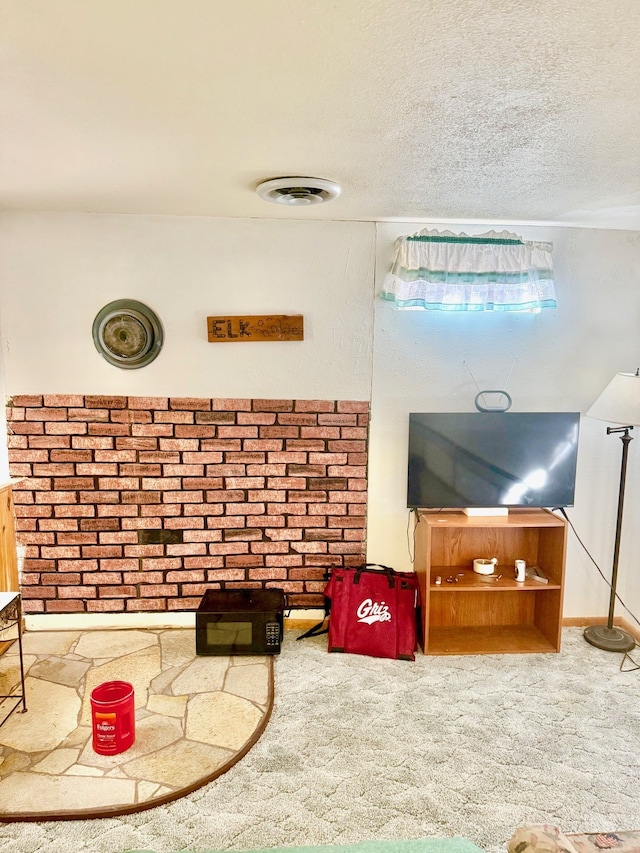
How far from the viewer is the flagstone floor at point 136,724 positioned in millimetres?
2148

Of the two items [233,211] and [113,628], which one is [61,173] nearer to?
[233,211]

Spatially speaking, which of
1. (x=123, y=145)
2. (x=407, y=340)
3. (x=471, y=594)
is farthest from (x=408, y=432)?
(x=123, y=145)

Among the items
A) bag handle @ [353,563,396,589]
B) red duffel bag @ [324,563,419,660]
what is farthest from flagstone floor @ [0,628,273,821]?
bag handle @ [353,563,396,589]

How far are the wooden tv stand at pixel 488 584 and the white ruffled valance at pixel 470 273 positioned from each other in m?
1.15

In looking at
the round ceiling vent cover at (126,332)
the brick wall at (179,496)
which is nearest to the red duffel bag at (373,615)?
the brick wall at (179,496)

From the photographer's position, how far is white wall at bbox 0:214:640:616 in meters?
3.13

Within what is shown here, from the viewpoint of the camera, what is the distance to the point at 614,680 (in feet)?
9.82

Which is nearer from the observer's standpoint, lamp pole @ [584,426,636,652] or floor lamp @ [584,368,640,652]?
floor lamp @ [584,368,640,652]

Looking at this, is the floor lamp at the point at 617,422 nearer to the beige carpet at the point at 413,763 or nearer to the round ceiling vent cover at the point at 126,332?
the beige carpet at the point at 413,763

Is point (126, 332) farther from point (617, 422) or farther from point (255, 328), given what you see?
point (617, 422)

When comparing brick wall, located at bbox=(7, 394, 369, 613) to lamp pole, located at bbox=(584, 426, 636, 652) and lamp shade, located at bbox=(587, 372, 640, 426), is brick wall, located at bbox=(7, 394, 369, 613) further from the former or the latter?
lamp pole, located at bbox=(584, 426, 636, 652)

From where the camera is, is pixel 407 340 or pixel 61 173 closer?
pixel 61 173

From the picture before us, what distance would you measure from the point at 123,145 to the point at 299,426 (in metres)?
1.72

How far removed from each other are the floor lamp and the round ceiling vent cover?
7.93ft
